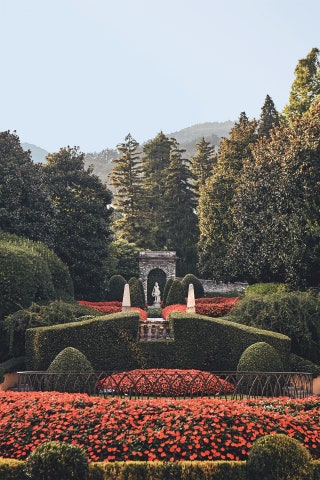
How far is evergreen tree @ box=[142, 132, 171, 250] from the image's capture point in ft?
202

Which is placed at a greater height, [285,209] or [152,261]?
[285,209]

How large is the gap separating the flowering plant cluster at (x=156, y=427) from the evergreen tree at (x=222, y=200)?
33.8m

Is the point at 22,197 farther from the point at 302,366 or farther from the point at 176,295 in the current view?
the point at 302,366

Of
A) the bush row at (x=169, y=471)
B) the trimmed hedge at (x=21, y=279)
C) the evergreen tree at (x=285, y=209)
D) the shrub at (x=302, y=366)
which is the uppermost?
the evergreen tree at (x=285, y=209)

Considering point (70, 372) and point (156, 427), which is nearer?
point (156, 427)

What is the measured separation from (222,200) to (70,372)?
32388mm

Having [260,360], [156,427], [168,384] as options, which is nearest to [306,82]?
[260,360]

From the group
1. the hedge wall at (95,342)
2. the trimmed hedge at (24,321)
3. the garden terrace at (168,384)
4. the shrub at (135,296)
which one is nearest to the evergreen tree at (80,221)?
the shrub at (135,296)

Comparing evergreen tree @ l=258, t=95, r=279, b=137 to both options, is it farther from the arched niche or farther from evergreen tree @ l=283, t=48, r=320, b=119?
the arched niche

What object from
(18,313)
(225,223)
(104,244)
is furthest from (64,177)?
(18,313)

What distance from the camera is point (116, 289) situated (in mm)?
44344

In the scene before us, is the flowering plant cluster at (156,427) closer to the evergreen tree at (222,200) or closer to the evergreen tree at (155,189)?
the evergreen tree at (222,200)

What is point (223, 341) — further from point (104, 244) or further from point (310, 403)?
point (104, 244)

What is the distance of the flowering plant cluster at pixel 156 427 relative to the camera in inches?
350
